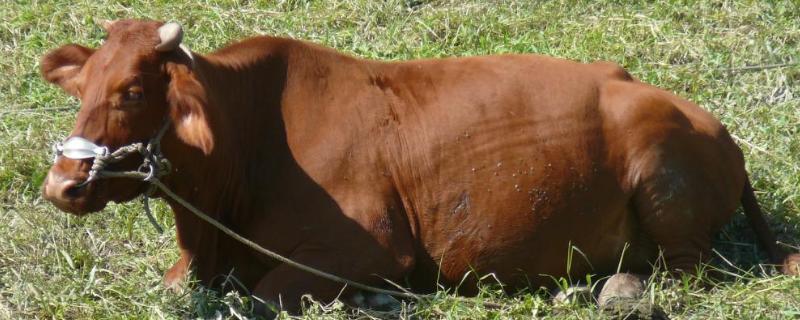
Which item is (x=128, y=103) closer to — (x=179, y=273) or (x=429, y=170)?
(x=179, y=273)

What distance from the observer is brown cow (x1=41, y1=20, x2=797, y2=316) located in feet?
19.9

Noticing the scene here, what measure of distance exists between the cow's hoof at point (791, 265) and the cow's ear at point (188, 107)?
2.99 m

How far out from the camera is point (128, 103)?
556cm

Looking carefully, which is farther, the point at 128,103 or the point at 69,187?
the point at 128,103

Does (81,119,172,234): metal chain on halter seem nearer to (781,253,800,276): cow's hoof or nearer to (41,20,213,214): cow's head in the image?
(41,20,213,214): cow's head

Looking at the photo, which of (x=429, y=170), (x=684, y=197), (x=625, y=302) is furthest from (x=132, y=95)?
(x=684, y=197)

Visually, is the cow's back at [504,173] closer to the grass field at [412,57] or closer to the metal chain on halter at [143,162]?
the grass field at [412,57]

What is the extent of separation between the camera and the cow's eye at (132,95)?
5559 mm

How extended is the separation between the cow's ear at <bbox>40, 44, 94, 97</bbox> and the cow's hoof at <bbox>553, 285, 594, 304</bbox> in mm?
2552

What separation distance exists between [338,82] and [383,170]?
0.51 m

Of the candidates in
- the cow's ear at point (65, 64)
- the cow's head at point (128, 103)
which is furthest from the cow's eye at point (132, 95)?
the cow's ear at point (65, 64)

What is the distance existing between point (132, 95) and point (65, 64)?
2.68 feet

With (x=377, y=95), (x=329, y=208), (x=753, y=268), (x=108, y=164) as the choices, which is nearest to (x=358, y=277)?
(x=329, y=208)

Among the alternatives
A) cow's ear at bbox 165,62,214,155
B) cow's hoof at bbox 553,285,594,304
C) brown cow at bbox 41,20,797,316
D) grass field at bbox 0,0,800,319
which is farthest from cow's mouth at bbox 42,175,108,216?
cow's hoof at bbox 553,285,594,304
